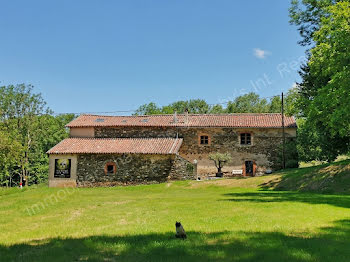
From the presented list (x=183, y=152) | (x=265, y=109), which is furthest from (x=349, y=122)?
(x=265, y=109)

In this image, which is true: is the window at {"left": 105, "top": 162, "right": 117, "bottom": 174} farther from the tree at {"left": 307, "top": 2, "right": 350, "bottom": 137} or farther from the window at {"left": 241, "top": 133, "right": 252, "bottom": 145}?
the tree at {"left": 307, "top": 2, "right": 350, "bottom": 137}

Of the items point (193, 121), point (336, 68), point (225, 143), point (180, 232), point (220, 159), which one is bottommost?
point (180, 232)

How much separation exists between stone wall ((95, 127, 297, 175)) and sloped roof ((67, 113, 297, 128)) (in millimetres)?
466

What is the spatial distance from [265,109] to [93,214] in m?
54.4

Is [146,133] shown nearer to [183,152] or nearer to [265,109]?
[183,152]

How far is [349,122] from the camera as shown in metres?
15.0

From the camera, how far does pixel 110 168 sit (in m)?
28.4

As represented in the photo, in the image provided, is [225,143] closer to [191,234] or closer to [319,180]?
[319,180]

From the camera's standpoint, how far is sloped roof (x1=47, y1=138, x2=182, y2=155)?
27812mm

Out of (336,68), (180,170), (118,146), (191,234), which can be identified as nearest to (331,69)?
(336,68)

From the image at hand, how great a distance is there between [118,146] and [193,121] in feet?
28.3

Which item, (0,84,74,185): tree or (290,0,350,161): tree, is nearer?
(290,0,350,161): tree

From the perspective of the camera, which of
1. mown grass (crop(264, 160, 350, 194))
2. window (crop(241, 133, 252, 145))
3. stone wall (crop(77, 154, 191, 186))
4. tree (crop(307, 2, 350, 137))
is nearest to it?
tree (crop(307, 2, 350, 137))

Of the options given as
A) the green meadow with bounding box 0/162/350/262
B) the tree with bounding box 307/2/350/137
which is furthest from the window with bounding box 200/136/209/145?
the green meadow with bounding box 0/162/350/262
